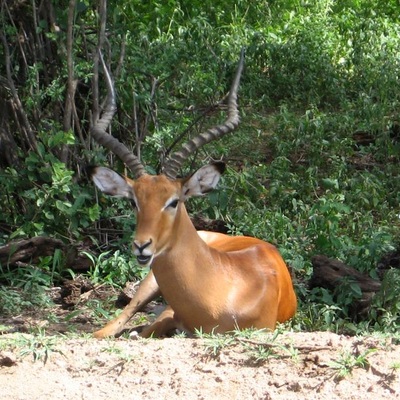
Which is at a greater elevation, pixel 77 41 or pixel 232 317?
pixel 77 41

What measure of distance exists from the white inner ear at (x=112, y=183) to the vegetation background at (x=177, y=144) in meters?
1.22

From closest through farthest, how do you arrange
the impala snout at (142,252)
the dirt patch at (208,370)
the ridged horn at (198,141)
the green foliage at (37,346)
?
the dirt patch at (208,370) < the green foliage at (37,346) < the impala snout at (142,252) < the ridged horn at (198,141)

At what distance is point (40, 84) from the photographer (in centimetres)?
888

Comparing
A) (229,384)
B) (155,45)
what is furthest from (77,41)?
(229,384)

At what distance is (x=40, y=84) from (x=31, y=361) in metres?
3.95

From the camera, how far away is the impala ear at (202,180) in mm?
6707

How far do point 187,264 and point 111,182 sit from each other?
0.69 meters

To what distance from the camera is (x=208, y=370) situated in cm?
512

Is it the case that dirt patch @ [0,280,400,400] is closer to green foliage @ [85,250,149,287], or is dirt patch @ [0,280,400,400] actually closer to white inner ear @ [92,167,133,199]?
white inner ear @ [92,167,133,199]

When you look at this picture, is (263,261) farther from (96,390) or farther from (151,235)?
(96,390)

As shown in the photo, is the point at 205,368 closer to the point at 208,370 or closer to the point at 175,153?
the point at 208,370

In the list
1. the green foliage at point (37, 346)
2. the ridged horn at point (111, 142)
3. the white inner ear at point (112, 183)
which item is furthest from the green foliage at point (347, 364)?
the ridged horn at point (111, 142)

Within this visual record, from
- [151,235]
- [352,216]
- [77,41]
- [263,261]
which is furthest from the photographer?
[352,216]

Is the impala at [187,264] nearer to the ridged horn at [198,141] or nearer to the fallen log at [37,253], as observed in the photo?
the ridged horn at [198,141]
